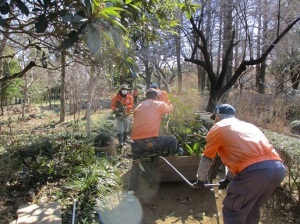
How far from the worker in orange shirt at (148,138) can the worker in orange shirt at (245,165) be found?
1782 millimetres

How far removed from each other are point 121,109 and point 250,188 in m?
4.79

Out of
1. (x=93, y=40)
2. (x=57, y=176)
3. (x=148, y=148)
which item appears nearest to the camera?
(x=93, y=40)

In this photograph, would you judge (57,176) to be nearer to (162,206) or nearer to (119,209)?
(119,209)

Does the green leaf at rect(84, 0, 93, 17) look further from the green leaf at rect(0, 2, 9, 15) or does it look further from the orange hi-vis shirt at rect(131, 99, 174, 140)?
the orange hi-vis shirt at rect(131, 99, 174, 140)

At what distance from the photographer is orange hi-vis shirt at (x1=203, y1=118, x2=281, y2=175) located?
2.78 metres

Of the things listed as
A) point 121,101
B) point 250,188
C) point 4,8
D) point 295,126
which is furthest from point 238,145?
point 295,126

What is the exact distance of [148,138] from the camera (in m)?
4.71

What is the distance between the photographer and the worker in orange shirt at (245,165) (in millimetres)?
2730

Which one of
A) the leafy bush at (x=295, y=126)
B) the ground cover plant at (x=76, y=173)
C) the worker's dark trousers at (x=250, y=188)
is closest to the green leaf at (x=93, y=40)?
the worker's dark trousers at (x=250, y=188)

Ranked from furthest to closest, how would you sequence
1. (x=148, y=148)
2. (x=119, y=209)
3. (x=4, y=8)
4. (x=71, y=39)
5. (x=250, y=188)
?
(x=148, y=148) → (x=119, y=209) → (x=250, y=188) → (x=4, y=8) → (x=71, y=39)

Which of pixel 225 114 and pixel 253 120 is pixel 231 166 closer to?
pixel 225 114

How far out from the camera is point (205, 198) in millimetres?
4582

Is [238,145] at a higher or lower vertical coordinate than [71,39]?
lower

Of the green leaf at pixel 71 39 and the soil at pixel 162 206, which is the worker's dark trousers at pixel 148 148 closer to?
the soil at pixel 162 206
